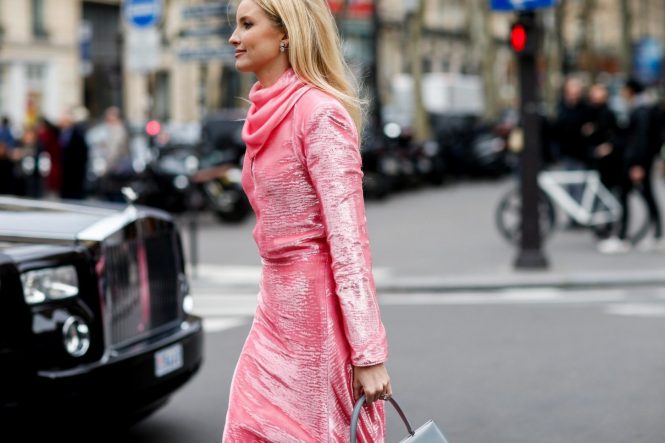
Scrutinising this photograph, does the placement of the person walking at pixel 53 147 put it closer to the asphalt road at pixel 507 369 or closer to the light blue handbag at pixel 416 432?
the asphalt road at pixel 507 369

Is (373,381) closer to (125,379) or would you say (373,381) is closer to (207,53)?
(125,379)

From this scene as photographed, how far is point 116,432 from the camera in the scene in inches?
229

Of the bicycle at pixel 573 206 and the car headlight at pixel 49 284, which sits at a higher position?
the car headlight at pixel 49 284

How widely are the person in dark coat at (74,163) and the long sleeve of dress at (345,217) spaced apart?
49.0ft

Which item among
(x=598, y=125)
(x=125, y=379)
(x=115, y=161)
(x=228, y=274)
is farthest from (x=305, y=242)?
(x=115, y=161)

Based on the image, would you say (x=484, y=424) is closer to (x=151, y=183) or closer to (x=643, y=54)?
(x=151, y=183)

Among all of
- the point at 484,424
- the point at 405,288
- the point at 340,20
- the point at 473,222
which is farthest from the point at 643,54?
the point at 484,424

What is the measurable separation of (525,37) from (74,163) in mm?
8024

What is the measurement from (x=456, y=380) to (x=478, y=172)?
22753mm

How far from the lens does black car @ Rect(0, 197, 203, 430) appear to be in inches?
177

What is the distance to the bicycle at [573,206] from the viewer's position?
13.9m

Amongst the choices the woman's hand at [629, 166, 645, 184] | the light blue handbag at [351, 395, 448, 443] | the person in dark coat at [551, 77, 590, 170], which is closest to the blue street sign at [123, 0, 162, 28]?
the person in dark coat at [551, 77, 590, 170]

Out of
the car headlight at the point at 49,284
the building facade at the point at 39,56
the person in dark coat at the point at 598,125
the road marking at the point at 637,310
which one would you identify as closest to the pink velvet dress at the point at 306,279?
the car headlight at the point at 49,284

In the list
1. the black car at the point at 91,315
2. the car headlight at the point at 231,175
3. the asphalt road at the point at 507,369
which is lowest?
the asphalt road at the point at 507,369
